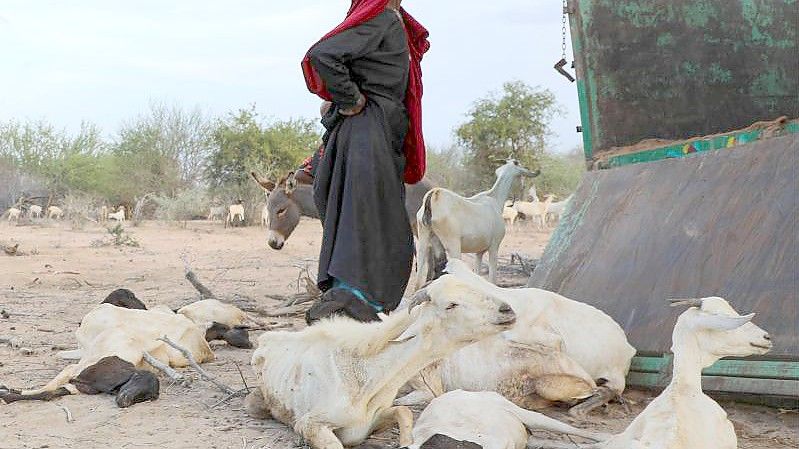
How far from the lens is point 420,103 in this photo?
4.66 meters

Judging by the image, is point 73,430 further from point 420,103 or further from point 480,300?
point 420,103

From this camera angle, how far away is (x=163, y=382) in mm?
4133

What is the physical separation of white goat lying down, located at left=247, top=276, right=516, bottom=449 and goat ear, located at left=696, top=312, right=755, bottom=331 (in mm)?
591

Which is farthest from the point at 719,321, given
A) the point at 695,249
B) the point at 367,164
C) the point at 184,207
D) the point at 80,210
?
the point at 184,207

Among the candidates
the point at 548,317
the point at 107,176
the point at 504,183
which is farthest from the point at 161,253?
the point at 107,176

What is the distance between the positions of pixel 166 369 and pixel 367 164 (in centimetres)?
134

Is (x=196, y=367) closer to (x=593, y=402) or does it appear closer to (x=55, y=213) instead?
(x=593, y=402)

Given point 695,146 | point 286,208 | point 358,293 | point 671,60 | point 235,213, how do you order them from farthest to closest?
point 235,213 < point 286,208 < point 671,60 < point 695,146 < point 358,293

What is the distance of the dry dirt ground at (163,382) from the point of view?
3.27m

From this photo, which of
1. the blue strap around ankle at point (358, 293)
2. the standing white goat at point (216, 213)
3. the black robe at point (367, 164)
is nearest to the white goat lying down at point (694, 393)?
the blue strap around ankle at point (358, 293)

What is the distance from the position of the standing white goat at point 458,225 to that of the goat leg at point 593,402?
13.5 feet

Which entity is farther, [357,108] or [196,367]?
[357,108]

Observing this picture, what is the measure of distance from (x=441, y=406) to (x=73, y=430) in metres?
1.42

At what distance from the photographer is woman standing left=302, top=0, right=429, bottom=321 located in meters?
4.22
